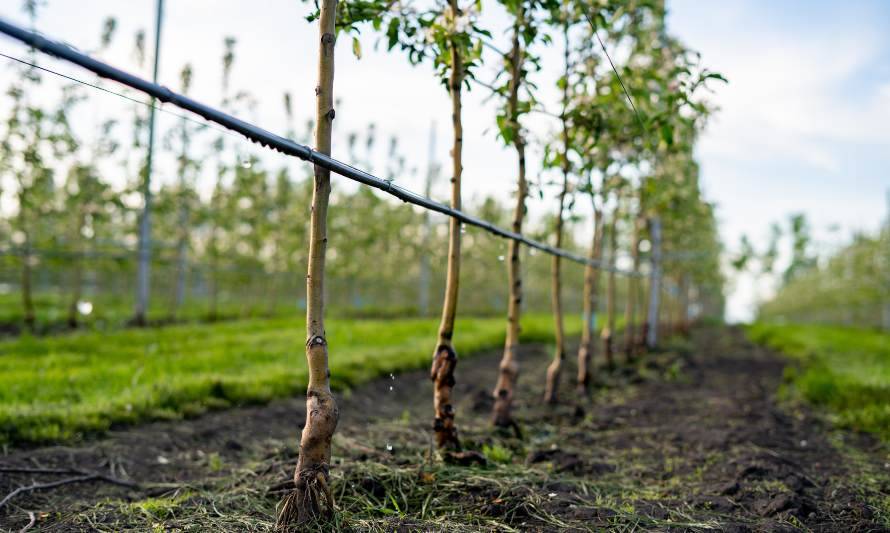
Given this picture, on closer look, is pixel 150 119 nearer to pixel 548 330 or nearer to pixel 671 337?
pixel 548 330

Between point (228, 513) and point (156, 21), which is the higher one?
point (156, 21)

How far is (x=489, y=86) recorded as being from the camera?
14.2 feet

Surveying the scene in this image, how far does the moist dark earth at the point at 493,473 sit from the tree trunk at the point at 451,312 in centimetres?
21

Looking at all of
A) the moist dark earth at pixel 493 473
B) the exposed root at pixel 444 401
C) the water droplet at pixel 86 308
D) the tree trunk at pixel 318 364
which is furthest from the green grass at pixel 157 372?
the tree trunk at pixel 318 364

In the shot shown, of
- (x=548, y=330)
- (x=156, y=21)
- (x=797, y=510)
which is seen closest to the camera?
(x=797, y=510)

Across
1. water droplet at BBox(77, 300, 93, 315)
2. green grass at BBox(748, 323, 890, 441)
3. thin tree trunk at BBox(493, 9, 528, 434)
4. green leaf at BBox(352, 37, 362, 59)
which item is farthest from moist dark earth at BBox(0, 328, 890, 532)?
water droplet at BBox(77, 300, 93, 315)

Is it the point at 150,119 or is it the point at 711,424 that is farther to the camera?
the point at 150,119

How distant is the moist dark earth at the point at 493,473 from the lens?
2.98 m

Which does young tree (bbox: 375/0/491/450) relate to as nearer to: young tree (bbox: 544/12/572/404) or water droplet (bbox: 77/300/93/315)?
young tree (bbox: 544/12/572/404)

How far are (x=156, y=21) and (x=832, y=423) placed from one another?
11313 mm

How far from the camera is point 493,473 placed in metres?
3.54

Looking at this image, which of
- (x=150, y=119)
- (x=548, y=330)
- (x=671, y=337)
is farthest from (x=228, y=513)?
(x=671, y=337)

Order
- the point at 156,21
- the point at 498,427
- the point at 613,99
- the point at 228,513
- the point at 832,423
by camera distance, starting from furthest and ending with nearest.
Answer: the point at 156,21 < the point at 832,423 < the point at 613,99 < the point at 498,427 < the point at 228,513

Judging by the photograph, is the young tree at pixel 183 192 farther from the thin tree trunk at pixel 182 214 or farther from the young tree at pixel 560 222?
the young tree at pixel 560 222
